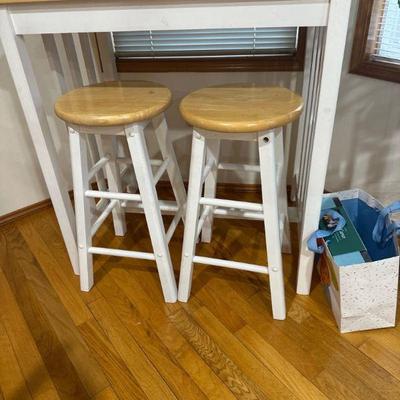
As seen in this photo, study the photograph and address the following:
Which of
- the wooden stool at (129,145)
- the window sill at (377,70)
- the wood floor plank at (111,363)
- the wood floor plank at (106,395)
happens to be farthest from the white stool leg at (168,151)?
the window sill at (377,70)

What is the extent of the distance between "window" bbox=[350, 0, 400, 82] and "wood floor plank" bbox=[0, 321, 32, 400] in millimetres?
1550

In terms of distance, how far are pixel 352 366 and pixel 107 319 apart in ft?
2.57

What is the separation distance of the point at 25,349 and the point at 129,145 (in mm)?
740

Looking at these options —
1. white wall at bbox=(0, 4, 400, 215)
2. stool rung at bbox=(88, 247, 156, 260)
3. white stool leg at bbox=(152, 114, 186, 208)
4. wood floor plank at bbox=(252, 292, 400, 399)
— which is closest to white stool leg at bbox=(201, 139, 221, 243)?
white stool leg at bbox=(152, 114, 186, 208)

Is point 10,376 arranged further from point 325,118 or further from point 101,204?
point 325,118

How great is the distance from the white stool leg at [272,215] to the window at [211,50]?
69cm

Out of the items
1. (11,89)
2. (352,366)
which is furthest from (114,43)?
(352,366)

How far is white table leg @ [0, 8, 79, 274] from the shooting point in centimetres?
104

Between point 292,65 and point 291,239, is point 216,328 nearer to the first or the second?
point 291,239

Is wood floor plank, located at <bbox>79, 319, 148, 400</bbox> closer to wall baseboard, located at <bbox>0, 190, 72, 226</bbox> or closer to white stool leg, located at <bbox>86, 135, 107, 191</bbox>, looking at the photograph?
white stool leg, located at <bbox>86, 135, 107, 191</bbox>

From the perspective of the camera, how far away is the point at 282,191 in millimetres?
1310

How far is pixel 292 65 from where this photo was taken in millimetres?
1489

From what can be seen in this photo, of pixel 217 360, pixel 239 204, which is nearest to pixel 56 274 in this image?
pixel 217 360

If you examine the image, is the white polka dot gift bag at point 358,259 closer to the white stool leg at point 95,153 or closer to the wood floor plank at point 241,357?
the wood floor plank at point 241,357
